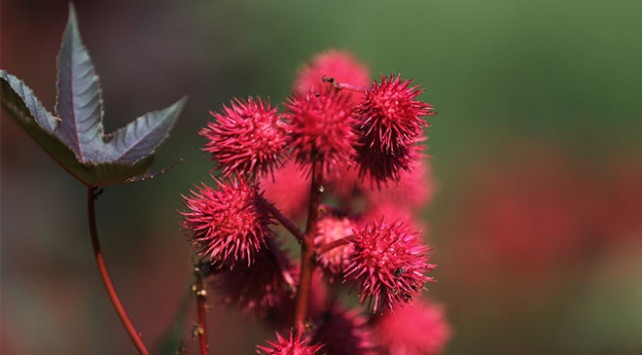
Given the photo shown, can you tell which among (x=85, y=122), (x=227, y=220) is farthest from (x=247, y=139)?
(x=85, y=122)

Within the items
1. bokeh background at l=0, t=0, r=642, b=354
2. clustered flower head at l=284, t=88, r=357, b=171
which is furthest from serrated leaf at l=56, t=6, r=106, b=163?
bokeh background at l=0, t=0, r=642, b=354

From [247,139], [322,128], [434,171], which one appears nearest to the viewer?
[322,128]

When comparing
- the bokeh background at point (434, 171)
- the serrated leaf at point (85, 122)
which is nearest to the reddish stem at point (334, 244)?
the serrated leaf at point (85, 122)

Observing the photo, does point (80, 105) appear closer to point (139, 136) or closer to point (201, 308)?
point (139, 136)

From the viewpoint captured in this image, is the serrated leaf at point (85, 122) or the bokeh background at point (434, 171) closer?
the serrated leaf at point (85, 122)

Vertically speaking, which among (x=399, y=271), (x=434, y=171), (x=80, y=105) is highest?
(x=434, y=171)

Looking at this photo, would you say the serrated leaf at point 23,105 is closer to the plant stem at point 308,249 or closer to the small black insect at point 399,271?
the plant stem at point 308,249

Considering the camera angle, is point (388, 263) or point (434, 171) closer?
point (388, 263)

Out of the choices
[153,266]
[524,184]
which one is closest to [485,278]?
[524,184]
